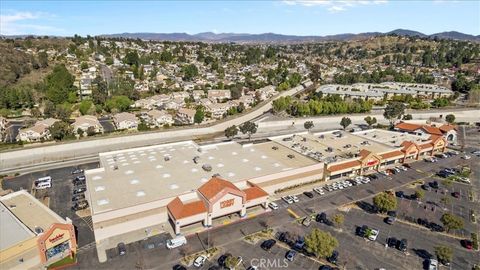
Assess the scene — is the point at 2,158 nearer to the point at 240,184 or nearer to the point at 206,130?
the point at 206,130

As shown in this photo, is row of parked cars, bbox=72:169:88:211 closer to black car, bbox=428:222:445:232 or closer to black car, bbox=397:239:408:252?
black car, bbox=397:239:408:252

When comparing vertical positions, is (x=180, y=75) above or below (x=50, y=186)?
above

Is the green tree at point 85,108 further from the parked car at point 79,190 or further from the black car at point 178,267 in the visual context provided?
the black car at point 178,267

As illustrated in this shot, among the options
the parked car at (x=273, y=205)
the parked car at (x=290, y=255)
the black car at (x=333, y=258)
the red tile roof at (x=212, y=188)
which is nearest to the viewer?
the black car at (x=333, y=258)

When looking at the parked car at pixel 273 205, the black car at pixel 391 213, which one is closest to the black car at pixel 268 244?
the parked car at pixel 273 205

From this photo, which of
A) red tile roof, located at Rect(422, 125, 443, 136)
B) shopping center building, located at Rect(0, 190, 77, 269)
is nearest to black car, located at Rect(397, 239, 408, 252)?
shopping center building, located at Rect(0, 190, 77, 269)

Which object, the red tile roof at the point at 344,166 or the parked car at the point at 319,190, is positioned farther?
the red tile roof at the point at 344,166

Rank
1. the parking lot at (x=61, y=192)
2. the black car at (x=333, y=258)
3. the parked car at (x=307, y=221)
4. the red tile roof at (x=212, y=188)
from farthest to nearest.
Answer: the parked car at (x=307, y=221), the red tile roof at (x=212, y=188), the parking lot at (x=61, y=192), the black car at (x=333, y=258)

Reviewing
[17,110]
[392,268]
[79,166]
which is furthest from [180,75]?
[392,268]
